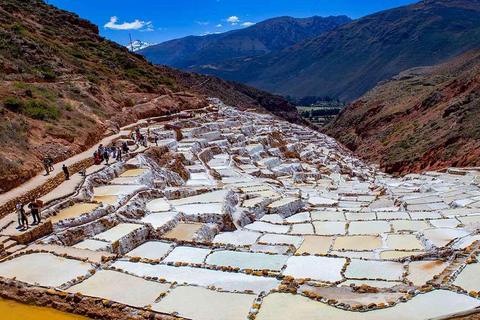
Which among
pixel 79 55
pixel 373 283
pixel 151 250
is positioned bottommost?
pixel 373 283

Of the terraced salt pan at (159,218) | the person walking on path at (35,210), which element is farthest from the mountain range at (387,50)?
the person walking on path at (35,210)

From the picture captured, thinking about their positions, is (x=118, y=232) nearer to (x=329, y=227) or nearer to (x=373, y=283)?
(x=373, y=283)

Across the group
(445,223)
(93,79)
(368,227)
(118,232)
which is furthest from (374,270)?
(93,79)

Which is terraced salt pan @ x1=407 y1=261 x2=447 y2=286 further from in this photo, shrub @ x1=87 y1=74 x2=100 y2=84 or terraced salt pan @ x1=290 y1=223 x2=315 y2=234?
shrub @ x1=87 y1=74 x2=100 y2=84

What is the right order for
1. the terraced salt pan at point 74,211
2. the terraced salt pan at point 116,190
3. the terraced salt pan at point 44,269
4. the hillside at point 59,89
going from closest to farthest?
the terraced salt pan at point 44,269 → the terraced salt pan at point 74,211 → the terraced salt pan at point 116,190 → the hillside at point 59,89

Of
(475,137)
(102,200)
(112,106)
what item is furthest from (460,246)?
(475,137)

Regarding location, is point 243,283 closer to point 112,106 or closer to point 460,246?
point 460,246

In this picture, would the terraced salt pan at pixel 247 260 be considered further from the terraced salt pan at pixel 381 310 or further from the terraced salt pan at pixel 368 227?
the terraced salt pan at pixel 368 227
